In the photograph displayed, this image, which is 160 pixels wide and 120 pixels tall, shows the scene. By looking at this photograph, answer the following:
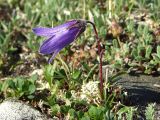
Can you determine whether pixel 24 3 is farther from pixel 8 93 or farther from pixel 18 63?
pixel 8 93

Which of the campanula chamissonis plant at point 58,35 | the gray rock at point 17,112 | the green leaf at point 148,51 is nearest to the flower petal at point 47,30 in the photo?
the campanula chamissonis plant at point 58,35

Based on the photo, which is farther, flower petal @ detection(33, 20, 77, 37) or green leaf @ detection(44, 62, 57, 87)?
green leaf @ detection(44, 62, 57, 87)

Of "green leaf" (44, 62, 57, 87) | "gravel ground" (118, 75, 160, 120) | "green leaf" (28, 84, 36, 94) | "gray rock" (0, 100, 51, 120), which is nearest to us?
"gray rock" (0, 100, 51, 120)

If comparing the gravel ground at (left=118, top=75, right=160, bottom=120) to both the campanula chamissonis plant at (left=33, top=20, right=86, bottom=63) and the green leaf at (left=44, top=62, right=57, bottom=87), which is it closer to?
the green leaf at (left=44, top=62, right=57, bottom=87)

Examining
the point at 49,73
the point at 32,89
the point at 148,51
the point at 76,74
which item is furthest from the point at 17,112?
the point at 148,51

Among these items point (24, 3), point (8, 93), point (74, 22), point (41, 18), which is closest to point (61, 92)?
point (8, 93)

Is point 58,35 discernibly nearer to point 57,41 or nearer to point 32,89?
point 57,41

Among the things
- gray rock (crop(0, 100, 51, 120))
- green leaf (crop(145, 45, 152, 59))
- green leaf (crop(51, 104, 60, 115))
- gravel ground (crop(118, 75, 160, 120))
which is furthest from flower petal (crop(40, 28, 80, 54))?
green leaf (crop(145, 45, 152, 59))
